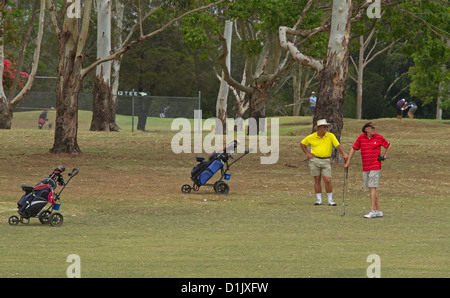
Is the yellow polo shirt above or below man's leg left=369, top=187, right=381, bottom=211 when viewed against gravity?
above

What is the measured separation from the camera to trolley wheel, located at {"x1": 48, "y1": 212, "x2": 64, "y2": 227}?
1329cm

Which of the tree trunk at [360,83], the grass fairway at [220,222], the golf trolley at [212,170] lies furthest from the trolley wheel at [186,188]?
the tree trunk at [360,83]

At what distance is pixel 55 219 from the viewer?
44.1 ft

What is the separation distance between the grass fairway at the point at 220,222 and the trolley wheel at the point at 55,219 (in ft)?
0.66

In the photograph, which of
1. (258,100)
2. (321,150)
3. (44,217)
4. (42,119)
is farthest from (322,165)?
(42,119)

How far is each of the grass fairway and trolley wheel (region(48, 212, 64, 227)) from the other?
20 cm

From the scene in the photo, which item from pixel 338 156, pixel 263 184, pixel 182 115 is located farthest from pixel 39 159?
pixel 182 115

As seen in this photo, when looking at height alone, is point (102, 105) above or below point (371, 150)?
above

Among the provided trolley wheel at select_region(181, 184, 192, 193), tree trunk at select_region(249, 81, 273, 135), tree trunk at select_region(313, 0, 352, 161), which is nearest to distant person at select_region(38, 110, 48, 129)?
tree trunk at select_region(249, 81, 273, 135)

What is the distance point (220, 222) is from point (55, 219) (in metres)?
2.88

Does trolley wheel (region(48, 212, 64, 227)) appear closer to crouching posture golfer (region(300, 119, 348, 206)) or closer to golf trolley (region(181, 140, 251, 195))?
golf trolley (region(181, 140, 251, 195))

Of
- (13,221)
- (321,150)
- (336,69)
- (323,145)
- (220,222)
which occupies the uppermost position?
(336,69)

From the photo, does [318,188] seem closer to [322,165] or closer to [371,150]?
[322,165]

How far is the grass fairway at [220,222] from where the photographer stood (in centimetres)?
960
